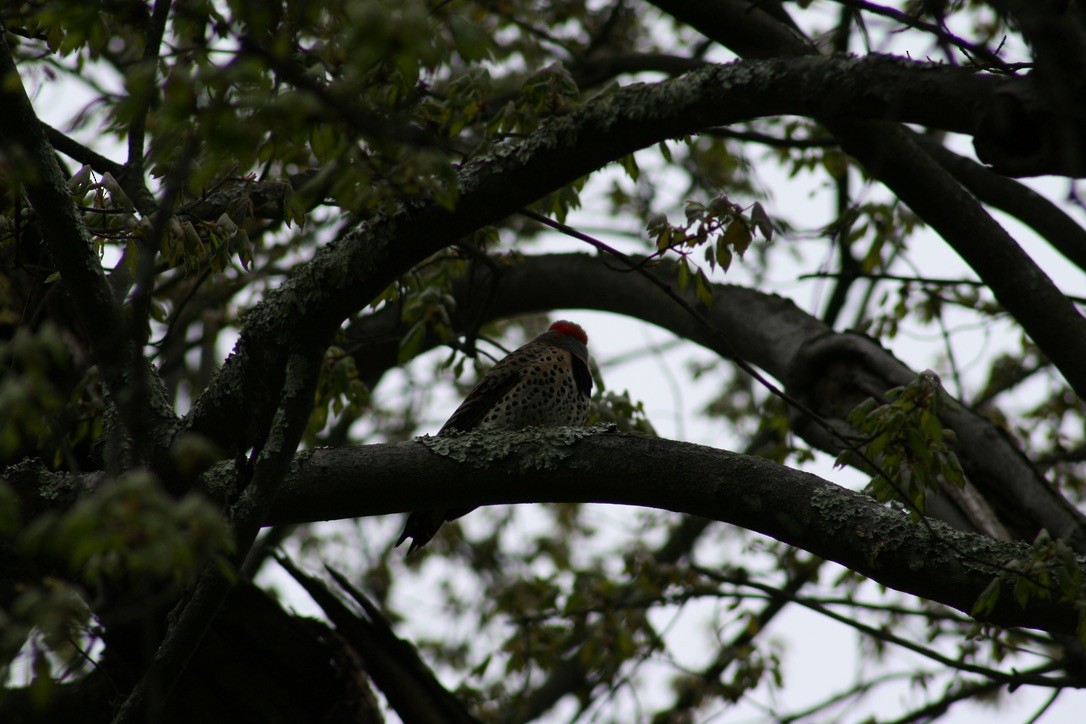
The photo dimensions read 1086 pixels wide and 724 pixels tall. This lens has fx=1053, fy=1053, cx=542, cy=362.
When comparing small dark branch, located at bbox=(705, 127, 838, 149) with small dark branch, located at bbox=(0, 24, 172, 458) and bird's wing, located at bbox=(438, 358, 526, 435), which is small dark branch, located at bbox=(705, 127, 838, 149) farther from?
small dark branch, located at bbox=(0, 24, 172, 458)

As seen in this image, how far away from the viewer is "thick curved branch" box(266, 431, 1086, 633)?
333cm

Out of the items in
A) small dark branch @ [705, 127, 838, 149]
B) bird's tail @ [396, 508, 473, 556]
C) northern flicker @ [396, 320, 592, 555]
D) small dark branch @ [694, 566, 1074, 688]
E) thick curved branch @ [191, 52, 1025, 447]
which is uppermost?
small dark branch @ [705, 127, 838, 149]

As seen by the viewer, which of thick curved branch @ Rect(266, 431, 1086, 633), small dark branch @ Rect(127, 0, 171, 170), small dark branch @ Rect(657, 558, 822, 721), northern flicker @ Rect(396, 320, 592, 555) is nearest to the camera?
small dark branch @ Rect(127, 0, 171, 170)

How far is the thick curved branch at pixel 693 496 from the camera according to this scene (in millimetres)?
3330

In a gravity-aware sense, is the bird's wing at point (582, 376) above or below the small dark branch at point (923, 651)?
above

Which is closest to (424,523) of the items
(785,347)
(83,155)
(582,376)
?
(582,376)

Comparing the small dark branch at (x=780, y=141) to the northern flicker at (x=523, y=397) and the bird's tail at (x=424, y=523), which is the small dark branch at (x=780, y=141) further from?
the bird's tail at (x=424, y=523)

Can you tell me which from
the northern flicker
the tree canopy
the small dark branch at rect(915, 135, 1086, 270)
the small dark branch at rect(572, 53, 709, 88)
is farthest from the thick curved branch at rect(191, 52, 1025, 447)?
the small dark branch at rect(572, 53, 709, 88)

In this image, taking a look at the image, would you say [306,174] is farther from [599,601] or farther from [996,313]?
[996,313]

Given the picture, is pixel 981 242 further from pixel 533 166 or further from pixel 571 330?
pixel 571 330

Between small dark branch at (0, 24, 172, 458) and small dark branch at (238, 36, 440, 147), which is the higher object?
small dark branch at (0, 24, 172, 458)

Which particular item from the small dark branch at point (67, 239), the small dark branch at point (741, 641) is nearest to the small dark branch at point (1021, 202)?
the small dark branch at point (741, 641)

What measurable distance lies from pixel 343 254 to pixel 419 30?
123 centimetres

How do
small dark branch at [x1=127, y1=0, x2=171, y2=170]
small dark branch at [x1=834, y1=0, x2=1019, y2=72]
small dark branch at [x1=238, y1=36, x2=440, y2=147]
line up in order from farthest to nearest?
small dark branch at [x1=834, y1=0, x2=1019, y2=72] → small dark branch at [x1=127, y1=0, x2=171, y2=170] → small dark branch at [x1=238, y1=36, x2=440, y2=147]
